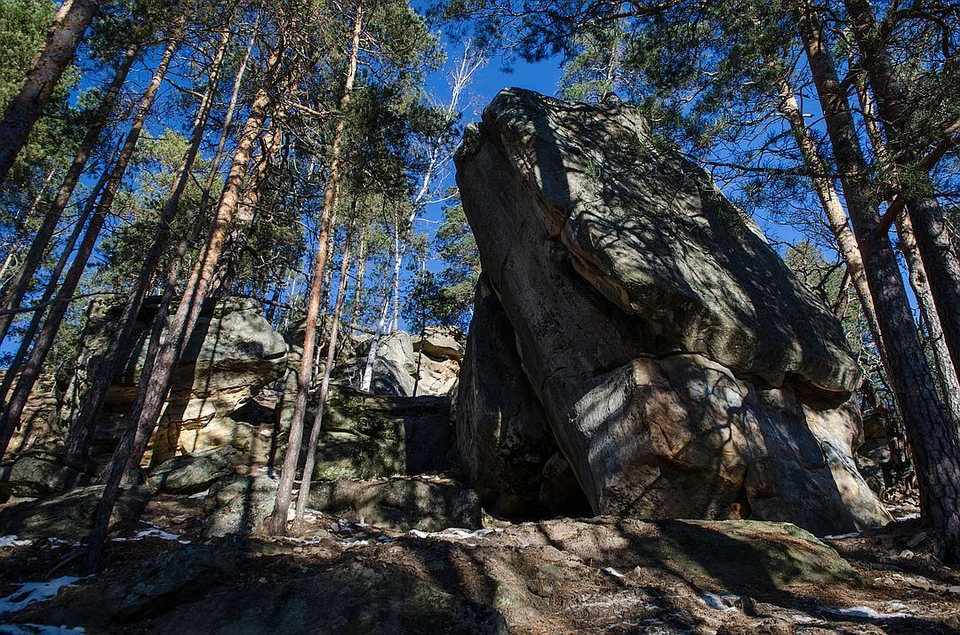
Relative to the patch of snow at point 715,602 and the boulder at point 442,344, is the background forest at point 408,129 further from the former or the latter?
the boulder at point 442,344

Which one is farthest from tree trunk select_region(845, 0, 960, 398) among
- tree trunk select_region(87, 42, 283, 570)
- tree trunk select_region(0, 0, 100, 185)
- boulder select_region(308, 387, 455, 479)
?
tree trunk select_region(87, 42, 283, 570)

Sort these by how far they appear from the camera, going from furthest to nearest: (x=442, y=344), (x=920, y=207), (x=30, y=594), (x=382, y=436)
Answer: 1. (x=442, y=344)
2. (x=382, y=436)
3. (x=920, y=207)
4. (x=30, y=594)

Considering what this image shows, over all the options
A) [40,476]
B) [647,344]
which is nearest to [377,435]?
[40,476]

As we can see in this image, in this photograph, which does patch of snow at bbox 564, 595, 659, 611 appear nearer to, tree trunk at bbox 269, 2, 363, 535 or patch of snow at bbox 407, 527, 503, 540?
patch of snow at bbox 407, 527, 503, 540

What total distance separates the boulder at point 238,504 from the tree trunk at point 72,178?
246 inches

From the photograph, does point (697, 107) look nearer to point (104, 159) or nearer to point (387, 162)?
point (387, 162)

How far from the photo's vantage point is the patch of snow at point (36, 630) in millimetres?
3565

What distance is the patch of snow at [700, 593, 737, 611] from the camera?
4.25 metres

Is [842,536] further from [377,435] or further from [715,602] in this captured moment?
[377,435]

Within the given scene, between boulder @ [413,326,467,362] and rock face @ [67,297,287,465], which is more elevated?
boulder @ [413,326,467,362]

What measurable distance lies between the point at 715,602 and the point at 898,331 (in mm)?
3958

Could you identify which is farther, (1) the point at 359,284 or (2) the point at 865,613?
(1) the point at 359,284

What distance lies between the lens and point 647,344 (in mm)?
8508

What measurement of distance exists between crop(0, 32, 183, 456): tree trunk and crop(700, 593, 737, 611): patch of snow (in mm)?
12572
